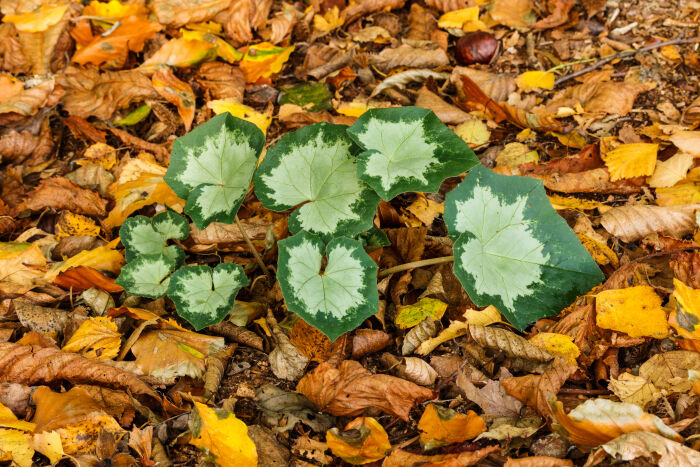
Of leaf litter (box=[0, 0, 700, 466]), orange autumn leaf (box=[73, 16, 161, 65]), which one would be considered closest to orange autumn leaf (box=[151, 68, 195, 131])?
leaf litter (box=[0, 0, 700, 466])

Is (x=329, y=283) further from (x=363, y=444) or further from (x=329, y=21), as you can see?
(x=329, y=21)

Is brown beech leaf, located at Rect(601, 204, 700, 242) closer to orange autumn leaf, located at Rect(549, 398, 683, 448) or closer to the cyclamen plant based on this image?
the cyclamen plant

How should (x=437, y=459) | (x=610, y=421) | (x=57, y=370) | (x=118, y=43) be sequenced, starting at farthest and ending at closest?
(x=118, y=43) < (x=57, y=370) < (x=437, y=459) < (x=610, y=421)

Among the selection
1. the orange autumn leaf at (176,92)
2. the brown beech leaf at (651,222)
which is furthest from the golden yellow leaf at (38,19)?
the brown beech leaf at (651,222)

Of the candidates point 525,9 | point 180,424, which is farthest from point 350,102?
point 180,424

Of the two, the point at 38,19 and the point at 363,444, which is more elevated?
the point at 38,19

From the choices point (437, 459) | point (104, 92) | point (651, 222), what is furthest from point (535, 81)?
point (104, 92)

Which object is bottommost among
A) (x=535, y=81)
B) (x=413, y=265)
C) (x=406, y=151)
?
(x=413, y=265)
